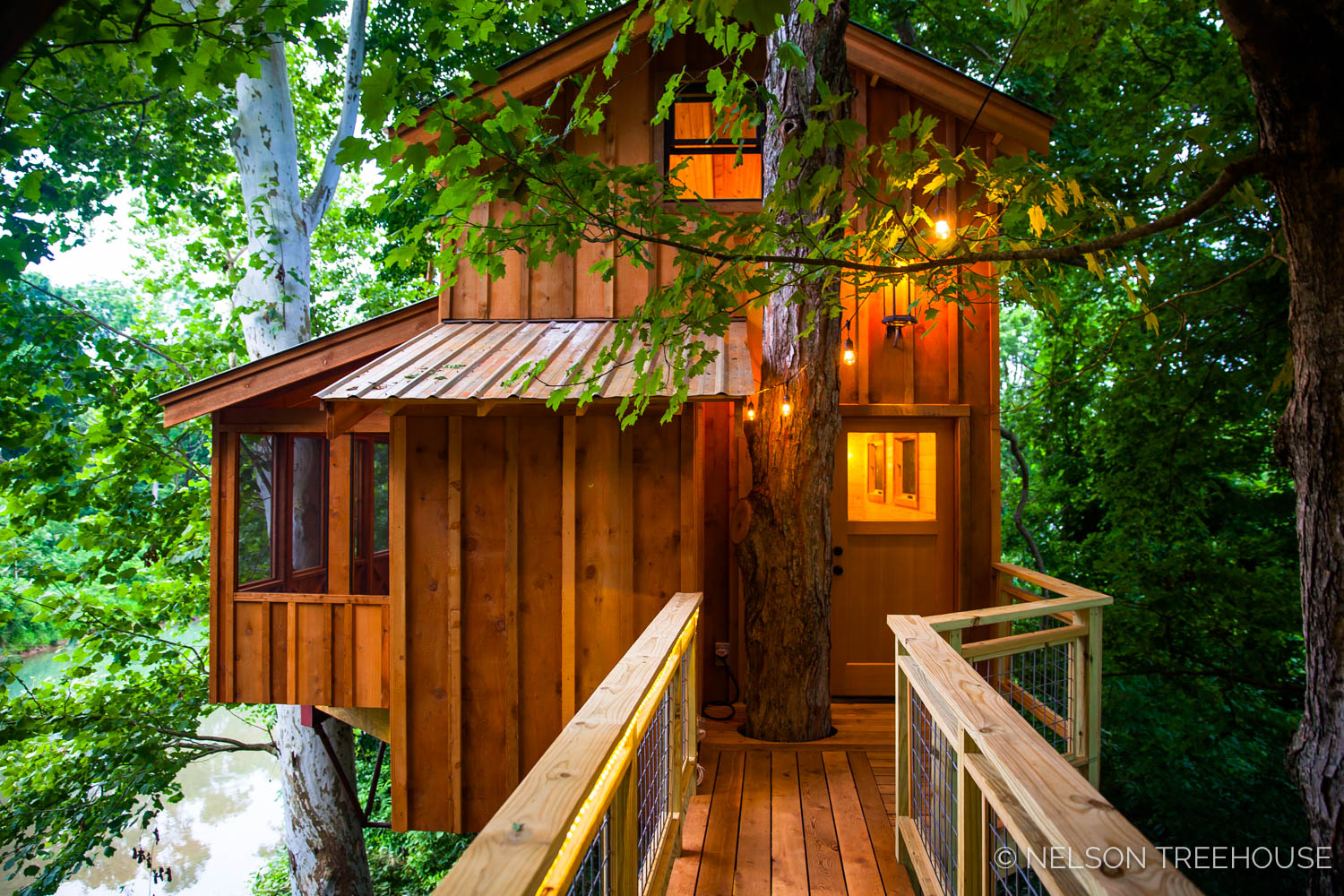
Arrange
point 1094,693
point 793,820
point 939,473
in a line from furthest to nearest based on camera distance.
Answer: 1. point 939,473
2. point 1094,693
3. point 793,820

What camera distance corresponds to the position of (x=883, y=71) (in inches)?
224

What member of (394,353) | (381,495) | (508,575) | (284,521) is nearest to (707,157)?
(394,353)

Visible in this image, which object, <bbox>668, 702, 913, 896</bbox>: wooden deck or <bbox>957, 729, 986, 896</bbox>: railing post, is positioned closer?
<bbox>957, 729, 986, 896</bbox>: railing post

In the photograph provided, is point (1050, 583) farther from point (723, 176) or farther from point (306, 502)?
point (306, 502)

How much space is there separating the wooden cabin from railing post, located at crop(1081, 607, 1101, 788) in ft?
5.22

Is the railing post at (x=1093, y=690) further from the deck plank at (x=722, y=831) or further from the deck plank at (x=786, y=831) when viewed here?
the deck plank at (x=722, y=831)

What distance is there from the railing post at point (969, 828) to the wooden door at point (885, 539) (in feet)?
12.5

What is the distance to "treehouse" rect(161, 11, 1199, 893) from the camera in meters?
2.29

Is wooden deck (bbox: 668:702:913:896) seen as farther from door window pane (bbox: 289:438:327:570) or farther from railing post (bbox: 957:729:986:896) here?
door window pane (bbox: 289:438:327:570)

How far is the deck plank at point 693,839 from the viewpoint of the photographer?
303 cm

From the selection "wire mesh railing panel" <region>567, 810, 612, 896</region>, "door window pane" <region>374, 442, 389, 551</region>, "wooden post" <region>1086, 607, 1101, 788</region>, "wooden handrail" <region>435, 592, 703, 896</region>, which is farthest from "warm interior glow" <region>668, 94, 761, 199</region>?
"door window pane" <region>374, 442, 389, 551</region>

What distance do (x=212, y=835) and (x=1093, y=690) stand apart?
16812 mm

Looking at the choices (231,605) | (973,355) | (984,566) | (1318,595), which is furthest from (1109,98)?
(231,605)

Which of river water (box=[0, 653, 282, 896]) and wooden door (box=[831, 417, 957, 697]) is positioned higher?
wooden door (box=[831, 417, 957, 697])
